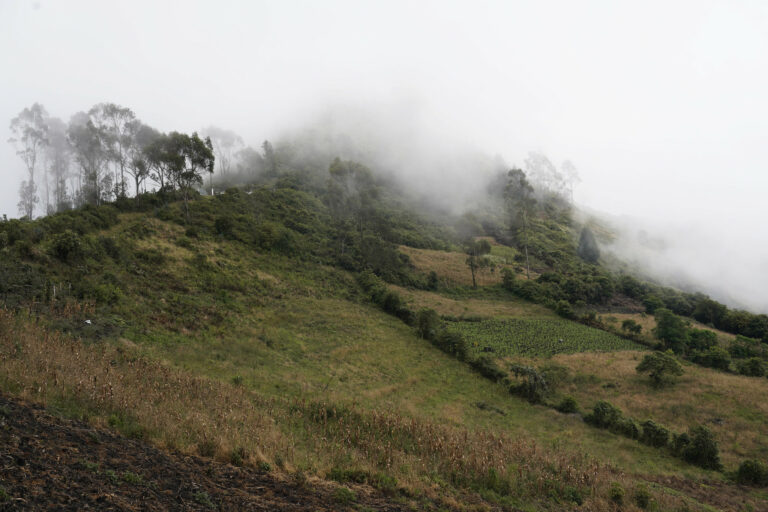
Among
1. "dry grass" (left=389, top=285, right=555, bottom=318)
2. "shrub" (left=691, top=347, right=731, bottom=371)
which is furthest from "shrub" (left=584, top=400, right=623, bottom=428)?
"dry grass" (left=389, top=285, right=555, bottom=318)

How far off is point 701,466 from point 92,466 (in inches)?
1170

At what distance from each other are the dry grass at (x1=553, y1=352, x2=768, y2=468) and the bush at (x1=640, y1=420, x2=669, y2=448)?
2989 millimetres

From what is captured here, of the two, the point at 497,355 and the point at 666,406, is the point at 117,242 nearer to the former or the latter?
the point at 497,355

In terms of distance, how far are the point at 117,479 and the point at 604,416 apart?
29609 mm

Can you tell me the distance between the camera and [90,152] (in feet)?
193

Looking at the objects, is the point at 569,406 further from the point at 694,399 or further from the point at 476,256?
the point at 476,256

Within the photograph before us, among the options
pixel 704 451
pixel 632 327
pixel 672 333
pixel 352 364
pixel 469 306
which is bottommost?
pixel 704 451

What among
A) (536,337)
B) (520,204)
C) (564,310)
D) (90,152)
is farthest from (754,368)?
(90,152)

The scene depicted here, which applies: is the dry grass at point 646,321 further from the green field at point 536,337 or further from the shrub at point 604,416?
the shrub at point 604,416

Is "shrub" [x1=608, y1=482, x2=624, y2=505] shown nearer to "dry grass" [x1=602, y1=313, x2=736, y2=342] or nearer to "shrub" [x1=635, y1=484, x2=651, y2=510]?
"shrub" [x1=635, y1=484, x2=651, y2=510]

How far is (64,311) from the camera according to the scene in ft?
61.2

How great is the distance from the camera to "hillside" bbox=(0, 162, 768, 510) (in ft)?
35.0

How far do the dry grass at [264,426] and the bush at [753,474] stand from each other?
30.2 ft

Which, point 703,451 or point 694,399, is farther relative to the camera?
point 694,399
